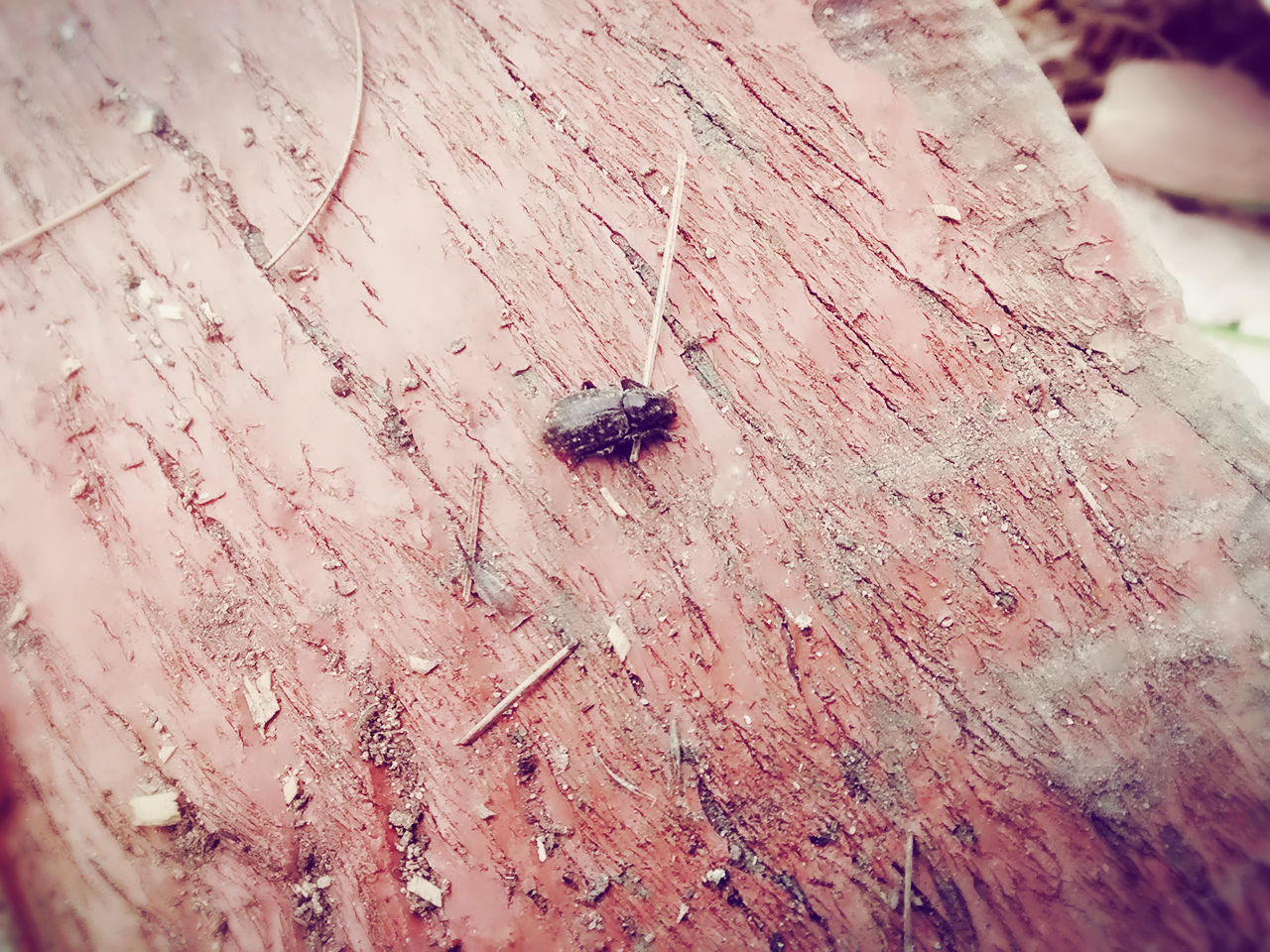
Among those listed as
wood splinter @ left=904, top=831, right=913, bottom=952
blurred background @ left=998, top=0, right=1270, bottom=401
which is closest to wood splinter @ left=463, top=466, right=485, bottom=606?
wood splinter @ left=904, top=831, right=913, bottom=952

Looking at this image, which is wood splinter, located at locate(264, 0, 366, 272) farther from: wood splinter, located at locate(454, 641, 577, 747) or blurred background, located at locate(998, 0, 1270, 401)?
blurred background, located at locate(998, 0, 1270, 401)

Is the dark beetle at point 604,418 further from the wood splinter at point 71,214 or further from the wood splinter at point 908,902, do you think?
the wood splinter at point 71,214

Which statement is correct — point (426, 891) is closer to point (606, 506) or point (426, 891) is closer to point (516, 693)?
point (516, 693)

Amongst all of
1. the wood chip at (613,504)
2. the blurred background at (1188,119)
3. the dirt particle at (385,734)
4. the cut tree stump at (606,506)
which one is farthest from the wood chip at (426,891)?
the blurred background at (1188,119)

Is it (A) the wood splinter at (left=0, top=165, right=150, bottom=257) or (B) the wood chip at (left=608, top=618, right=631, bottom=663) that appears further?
(A) the wood splinter at (left=0, top=165, right=150, bottom=257)

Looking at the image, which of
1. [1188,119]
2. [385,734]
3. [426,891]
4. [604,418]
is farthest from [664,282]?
[1188,119]
